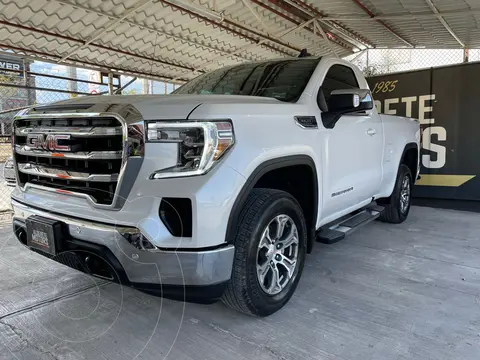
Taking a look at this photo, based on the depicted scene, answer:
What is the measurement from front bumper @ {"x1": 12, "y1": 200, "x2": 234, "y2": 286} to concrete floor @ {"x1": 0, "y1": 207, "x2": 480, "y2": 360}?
52 centimetres

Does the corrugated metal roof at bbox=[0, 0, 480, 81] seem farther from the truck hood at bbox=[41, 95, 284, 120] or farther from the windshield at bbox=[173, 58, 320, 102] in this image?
the truck hood at bbox=[41, 95, 284, 120]

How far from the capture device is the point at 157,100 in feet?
7.38

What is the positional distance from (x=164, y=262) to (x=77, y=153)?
0.83 meters

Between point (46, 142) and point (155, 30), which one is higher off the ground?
point (155, 30)

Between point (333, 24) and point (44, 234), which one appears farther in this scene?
point (333, 24)

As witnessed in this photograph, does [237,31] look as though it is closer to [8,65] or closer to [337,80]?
[8,65]

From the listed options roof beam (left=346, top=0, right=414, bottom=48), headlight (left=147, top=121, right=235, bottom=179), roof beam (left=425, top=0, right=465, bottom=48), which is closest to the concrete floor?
headlight (left=147, top=121, right=235, bottom=179)

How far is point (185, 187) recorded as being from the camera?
2.00 metres

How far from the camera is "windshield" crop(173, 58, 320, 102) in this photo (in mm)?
3154

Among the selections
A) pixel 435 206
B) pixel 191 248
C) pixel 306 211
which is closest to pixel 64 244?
pixel 191 248

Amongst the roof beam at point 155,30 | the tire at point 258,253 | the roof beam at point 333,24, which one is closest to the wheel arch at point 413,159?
the tire at point 258,253

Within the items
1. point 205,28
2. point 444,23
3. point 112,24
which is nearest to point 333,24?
point 444,23

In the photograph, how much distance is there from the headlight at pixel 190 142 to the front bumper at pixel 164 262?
16.0 inches

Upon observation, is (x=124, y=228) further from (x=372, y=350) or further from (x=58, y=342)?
(x=372, y=350)
